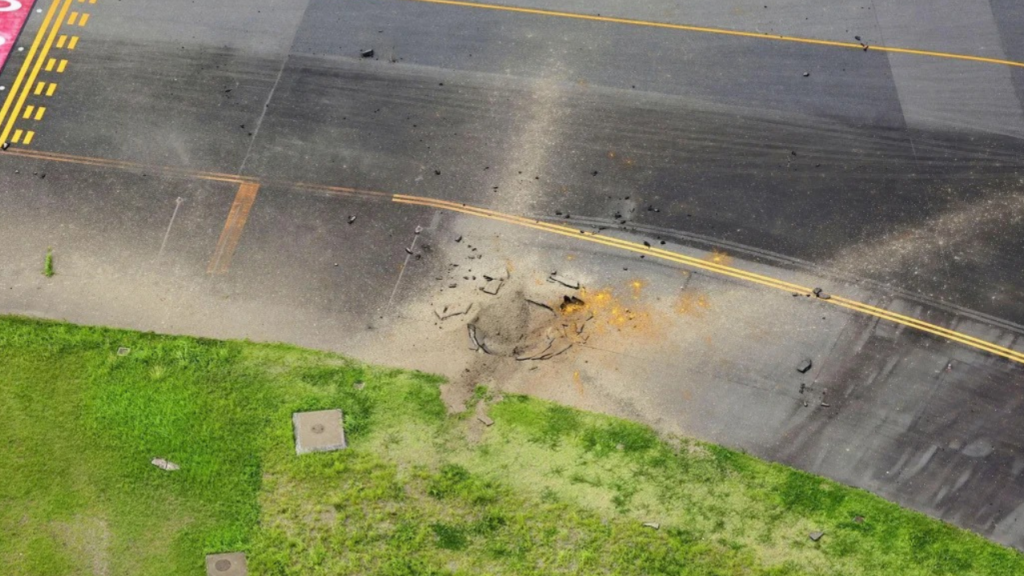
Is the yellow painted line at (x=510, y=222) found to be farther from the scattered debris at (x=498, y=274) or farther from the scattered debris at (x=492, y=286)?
the scattered debris at (x=492, y=286)

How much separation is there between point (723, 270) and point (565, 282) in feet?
9.77

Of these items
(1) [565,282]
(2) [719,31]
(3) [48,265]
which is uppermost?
(2) [719,31]

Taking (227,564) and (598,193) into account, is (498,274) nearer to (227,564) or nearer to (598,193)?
(598,193)

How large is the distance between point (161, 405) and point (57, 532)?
252cm

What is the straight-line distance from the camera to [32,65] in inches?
870

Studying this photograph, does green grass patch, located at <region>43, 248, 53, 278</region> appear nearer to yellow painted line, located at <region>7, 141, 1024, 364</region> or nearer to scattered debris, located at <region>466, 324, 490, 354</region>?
yellow painted line, located at <region>7, 141, 1024, 364</region>

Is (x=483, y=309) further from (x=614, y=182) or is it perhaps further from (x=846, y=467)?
(x=846, y=467)

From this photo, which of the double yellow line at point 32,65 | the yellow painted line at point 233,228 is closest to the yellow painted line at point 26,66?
the double yellow line at point 32,65

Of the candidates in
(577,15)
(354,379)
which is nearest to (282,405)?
(354,379)

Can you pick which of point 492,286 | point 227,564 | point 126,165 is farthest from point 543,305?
point 126,165

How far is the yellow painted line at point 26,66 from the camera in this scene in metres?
21.5

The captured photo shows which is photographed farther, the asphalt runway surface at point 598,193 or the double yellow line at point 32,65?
the double yellow line at point 32,65

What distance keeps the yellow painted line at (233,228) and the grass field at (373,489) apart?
198 centimetres

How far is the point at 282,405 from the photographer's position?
17.9m
